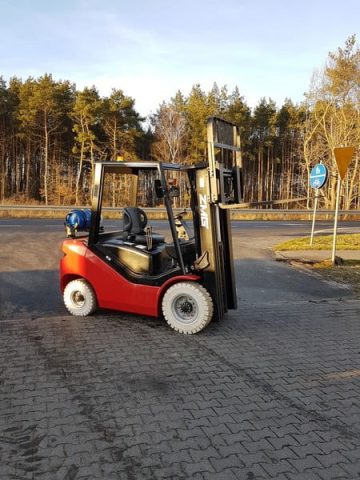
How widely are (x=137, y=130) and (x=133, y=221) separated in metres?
38.8

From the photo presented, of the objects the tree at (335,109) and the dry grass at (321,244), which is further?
the tree at (335,109)

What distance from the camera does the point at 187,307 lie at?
18.9ft

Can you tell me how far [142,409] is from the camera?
371cm

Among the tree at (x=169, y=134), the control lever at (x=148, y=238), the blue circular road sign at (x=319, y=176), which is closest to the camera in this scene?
the control lever at (x=148, y=238)

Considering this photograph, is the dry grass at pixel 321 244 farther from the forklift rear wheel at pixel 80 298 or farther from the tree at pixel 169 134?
the tree at pixel 169 134

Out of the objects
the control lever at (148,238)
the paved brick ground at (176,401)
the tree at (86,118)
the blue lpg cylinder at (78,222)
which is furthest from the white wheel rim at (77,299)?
the tree at (86,118)

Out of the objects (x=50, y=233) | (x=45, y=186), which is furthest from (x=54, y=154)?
(x=50, y=233)

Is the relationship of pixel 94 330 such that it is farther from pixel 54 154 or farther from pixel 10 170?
pixel 10 170

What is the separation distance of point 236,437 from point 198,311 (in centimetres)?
240

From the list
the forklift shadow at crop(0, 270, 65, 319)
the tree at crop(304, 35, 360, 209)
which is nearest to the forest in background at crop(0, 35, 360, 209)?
the tree at crop(304, 35, 360, 209)

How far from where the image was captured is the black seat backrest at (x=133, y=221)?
645cm

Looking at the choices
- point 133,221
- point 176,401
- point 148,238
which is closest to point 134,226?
point 133,221

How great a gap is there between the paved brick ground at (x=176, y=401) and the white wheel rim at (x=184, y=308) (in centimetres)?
26

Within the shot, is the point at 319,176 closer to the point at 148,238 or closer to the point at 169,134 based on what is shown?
the point at 148,238
